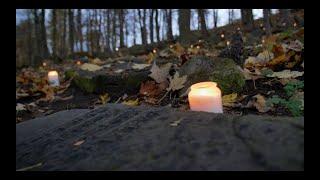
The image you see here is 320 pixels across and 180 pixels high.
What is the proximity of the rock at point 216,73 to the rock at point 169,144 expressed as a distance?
4.44ft

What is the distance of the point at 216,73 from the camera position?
123 inches

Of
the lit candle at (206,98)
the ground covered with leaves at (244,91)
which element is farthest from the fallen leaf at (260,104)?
the lit candle at (206,98)

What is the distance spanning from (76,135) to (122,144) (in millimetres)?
344

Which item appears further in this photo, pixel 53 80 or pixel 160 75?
pixel 53 80

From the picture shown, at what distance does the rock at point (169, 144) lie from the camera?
1123mm

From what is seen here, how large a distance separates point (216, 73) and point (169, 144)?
6.25ft

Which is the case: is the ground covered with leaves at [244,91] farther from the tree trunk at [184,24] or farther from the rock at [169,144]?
the tree trunk at [184,24]

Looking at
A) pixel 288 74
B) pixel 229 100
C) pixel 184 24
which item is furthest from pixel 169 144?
pixel 184 24

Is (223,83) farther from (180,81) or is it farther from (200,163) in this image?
(200,163)

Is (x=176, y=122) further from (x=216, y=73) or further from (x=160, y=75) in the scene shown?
(x=160, y=75)
